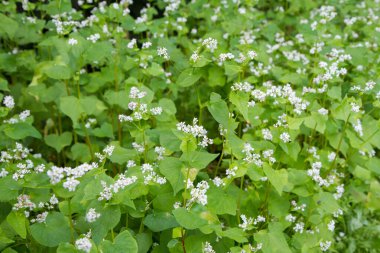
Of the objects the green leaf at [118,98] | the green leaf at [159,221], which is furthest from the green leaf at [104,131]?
the green leaf at [159,221]

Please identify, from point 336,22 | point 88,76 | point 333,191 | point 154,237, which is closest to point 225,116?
point 154,237

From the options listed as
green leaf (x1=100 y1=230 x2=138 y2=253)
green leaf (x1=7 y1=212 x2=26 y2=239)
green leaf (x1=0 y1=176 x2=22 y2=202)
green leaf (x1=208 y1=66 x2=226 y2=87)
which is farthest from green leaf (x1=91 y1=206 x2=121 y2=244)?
green leaf (x1=208 y1=66 x2=226 y2=87)

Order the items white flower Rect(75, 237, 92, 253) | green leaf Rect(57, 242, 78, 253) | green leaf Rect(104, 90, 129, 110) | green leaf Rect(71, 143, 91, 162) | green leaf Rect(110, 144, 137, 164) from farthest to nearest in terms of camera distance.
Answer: green leaf Rect(71, 143, 91, 162), green leaf Rect(104, 90, 129, 110), green leaf Rect(110, 144, 137, 164), green leaf Rect(57, 242, 78, 253), white flower Rect(75, 237, 92, 253)

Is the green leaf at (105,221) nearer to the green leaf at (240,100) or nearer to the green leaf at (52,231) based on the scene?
the green leaf at (52,231)

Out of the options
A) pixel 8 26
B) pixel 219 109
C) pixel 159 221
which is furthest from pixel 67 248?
pixel 8 26

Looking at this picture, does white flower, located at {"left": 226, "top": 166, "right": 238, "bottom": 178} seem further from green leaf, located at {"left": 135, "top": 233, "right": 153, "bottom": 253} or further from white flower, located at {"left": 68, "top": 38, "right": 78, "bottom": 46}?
white flower, located at {"left": 68, "top": 38, "right": 78, "bottom": 46}

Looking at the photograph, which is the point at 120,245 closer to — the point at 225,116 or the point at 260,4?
the point at 225,116
